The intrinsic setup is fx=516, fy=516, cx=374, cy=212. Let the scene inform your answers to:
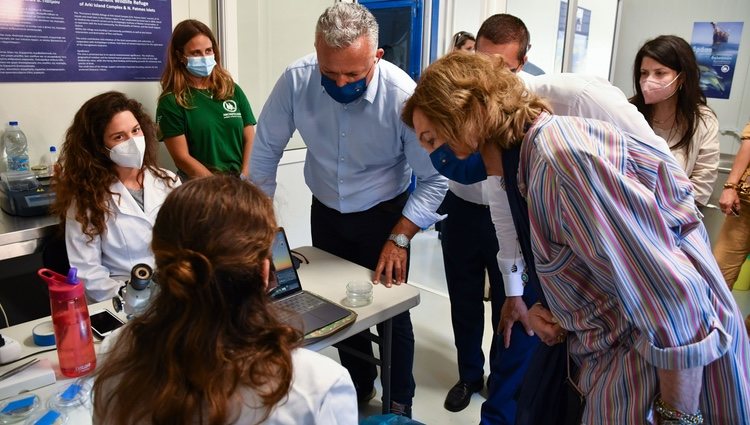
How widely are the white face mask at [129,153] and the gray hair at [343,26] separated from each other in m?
0.72

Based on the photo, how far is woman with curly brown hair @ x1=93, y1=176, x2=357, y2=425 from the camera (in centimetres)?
72

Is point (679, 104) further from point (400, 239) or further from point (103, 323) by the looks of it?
point (103, 323)

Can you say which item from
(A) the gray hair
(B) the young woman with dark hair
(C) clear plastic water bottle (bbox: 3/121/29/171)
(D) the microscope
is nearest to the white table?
(D) the microscope

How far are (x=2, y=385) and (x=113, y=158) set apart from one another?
0.88m

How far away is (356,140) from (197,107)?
1.02 m

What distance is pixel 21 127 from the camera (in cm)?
226

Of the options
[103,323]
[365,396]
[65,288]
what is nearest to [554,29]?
[365,396]

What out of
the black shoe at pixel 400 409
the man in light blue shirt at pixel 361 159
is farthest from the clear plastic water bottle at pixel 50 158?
the black shoe at pixel 400 409

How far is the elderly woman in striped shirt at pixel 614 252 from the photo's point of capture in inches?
31.9

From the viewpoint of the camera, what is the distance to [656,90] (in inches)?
87.4

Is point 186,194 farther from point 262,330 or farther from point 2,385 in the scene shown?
point 2,385

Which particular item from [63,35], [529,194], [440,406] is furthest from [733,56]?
[63,35]

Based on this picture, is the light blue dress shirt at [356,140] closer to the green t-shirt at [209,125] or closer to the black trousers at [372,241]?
the black trousers at [372,241]

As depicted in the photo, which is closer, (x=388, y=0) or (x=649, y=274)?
(x=649, y=274)
